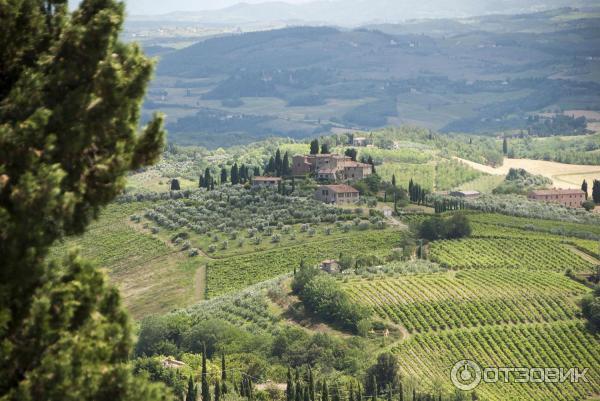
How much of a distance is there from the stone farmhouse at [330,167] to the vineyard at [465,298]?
36.7m

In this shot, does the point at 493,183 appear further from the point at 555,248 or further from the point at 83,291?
the point at 83,291

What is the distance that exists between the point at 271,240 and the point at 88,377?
93.0 m

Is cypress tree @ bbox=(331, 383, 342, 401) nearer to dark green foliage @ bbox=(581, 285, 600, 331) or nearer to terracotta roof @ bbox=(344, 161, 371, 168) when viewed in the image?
dark green foliage @ bbox=(581, 285, 600, 331)

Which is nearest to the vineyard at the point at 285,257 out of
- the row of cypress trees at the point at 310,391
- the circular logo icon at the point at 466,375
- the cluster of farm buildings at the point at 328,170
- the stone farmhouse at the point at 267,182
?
the cluster of farm buildings at the point at 328,170

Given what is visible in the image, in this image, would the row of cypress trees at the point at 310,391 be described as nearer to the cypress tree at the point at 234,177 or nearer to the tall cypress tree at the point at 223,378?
the tall cypress tree at the point at 223,378

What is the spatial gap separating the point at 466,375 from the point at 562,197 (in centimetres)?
7984

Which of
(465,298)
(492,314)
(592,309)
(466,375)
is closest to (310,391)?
(466,375)

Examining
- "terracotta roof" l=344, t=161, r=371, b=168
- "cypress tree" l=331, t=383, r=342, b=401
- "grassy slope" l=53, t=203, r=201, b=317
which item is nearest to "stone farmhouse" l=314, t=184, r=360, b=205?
"terracotta roof" l=344, t=161, r=371, b=168

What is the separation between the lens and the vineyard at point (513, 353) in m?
73.5

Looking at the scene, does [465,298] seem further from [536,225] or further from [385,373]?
[536,225]

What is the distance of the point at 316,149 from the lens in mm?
139625

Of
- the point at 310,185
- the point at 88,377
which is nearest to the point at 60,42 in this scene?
the point at 88,377

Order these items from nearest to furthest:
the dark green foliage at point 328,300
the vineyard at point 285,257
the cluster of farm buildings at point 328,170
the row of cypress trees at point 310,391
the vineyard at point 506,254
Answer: the row of cypress trees at point 310,391 < the dark green foliage at point 328,300 < the vineyard at point 506,254 < the vineyard at point 285,257 < the cluster of farm buildings at point 328,170

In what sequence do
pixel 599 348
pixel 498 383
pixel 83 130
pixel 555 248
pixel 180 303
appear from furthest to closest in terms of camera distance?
pixel 555 248 < pixel 180 303 < pixel 599 348 < pixel 498 383 < pixel 83 130
